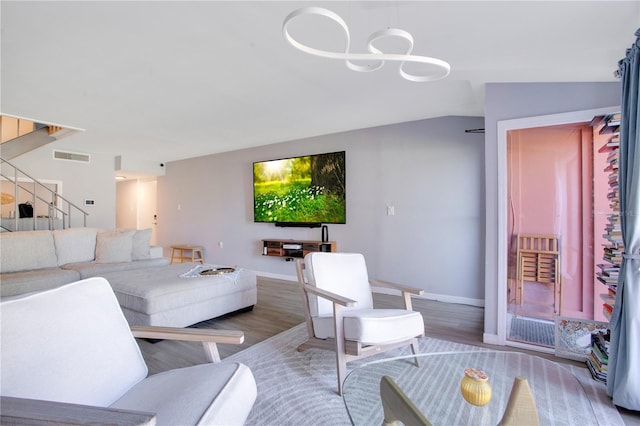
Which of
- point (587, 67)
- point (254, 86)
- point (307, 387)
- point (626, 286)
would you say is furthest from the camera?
point (254, 86)

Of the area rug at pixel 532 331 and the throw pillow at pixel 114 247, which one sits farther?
the throw pillow at pixel 114 247

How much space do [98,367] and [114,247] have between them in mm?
3684

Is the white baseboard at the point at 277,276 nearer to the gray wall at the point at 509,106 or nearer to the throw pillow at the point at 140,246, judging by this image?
the throw pillow at the point at 140,246

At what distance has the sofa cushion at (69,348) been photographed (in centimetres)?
113

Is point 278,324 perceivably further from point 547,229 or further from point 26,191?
point 26,191

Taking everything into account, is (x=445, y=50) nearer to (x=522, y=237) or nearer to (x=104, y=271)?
(x=522, y=237)

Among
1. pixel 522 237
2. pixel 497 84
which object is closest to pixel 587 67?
pixel 497 84

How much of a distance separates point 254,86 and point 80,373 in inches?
105

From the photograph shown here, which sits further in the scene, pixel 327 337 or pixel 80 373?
pixel 327 337

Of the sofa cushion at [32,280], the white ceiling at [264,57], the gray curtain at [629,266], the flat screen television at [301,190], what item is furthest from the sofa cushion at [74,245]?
the gray curtain at [629,266]

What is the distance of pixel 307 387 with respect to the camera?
2104 millimetres

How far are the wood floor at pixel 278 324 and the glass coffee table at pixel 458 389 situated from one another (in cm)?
67

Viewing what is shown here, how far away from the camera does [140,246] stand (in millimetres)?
4734

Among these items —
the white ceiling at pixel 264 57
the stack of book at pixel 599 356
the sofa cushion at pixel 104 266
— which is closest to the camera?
the white ceiling at pixel 264 57
